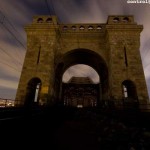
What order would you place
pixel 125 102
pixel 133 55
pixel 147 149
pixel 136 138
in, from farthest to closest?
pixel 133 55 → pixel 125 102 → pixel 136 138 → pixel 147 149

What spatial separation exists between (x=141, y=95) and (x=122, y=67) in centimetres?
351

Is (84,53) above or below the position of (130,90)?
above

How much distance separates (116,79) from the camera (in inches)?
538

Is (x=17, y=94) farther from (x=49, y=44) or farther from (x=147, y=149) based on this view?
(x=147, y=149)

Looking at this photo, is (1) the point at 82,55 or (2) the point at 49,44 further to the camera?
(1) the point at 82,55

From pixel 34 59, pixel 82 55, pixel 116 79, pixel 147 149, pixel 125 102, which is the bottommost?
pixel 147 149

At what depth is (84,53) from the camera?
17391mm

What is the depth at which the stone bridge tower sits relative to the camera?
44.6 ft

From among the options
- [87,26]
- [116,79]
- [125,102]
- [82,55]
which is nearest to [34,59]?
[82,55]

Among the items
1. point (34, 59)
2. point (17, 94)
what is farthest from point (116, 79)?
point (17, 94)

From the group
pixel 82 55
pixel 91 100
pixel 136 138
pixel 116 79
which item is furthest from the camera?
pixel 91 100

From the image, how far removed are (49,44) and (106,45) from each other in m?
7.22

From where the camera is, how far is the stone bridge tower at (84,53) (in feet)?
44.6

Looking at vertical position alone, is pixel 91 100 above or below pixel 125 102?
above
